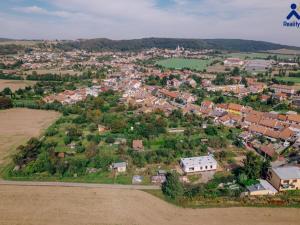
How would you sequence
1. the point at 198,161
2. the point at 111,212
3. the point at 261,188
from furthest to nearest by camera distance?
the point at 198,161 → the point at 261,188 → the point at 111,212

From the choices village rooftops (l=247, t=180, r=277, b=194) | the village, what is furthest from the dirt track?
the village

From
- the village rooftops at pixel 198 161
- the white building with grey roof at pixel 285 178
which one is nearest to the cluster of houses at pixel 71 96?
the village rooftops at pixel 198 161

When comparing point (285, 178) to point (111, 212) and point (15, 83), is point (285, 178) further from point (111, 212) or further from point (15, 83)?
point (15, 83)

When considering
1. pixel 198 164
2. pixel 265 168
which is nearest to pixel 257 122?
pixel 265 168

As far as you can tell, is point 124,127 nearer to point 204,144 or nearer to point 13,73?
point 204,144

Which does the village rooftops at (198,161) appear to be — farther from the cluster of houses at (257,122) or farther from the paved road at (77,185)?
the cluster of houses at (257,122)
